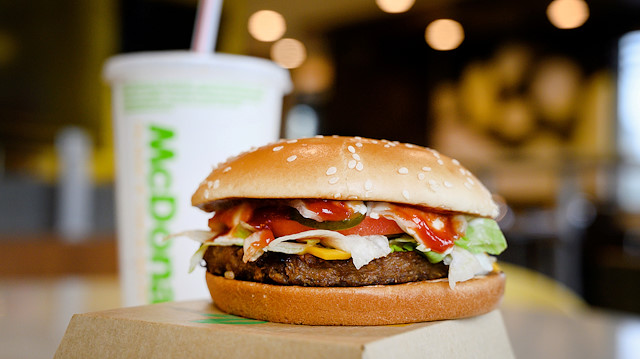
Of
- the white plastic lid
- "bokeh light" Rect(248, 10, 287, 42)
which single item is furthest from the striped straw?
"bokeh light" Rect(248, 10, 287, 42)

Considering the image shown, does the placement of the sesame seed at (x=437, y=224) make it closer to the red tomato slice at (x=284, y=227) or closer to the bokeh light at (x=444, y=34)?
the red tomato slice at (x=284, y=227)

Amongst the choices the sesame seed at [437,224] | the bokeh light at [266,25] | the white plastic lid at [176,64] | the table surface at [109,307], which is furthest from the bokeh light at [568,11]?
Answer: the sesame seed at [437,224]

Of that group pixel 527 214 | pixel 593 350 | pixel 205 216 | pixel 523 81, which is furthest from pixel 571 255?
pixel 205 216

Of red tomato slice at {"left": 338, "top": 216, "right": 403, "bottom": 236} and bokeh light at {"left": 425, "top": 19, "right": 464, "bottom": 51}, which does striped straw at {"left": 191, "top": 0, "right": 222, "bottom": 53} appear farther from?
bokeh light at {"left": 425, "top": 19, "right": 464, "bottom": 51}

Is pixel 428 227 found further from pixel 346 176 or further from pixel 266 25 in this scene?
pixel 266 25

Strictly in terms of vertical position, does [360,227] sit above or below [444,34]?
below

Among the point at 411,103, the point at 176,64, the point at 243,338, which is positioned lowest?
the point at 243,338

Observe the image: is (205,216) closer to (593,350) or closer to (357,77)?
(593,350)

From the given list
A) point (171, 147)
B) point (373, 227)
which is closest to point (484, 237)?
point (373, 227)
